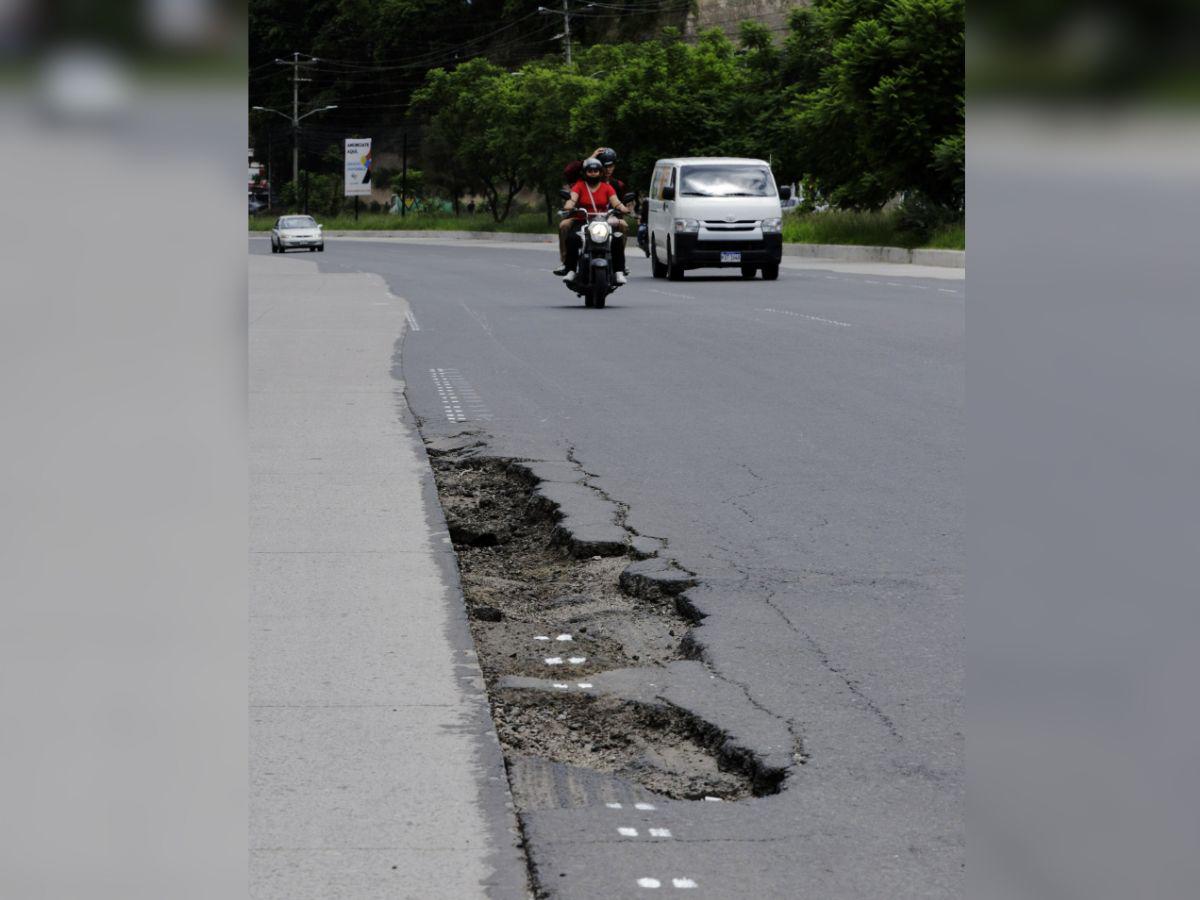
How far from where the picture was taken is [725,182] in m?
30.0

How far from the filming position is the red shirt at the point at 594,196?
71.2 ft

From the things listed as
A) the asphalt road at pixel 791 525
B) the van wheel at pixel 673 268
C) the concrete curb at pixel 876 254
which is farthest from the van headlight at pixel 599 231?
the concrete curb at pixel 876 254

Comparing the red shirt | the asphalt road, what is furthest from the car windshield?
the asphalt road

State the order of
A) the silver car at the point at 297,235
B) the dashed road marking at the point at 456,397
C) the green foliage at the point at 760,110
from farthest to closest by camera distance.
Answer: the silver car at the point at 297,235 → the green foliage at the point at 760,110 → the dashed road marking at the point at 456,397

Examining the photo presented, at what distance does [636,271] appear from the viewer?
34656 mm

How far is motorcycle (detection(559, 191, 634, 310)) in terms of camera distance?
853 inches

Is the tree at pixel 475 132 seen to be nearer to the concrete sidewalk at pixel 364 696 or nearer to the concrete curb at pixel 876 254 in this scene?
the concrete curb at pixel 876 254

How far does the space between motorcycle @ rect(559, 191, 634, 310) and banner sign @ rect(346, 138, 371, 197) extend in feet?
227

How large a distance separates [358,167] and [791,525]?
3341 inches

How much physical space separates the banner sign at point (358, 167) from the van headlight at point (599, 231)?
69.8m

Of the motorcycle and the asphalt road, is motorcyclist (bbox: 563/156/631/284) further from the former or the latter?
the asphalt road
